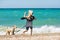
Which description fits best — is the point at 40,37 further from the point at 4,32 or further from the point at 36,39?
the point at 4,32

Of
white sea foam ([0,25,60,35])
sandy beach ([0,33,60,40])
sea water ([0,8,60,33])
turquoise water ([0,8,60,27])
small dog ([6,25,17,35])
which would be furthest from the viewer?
turquoise water ([0,8,60,27])

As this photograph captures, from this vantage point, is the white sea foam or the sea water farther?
the sea water

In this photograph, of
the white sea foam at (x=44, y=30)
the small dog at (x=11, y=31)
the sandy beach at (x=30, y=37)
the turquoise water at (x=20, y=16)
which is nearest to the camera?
the sandy beach at (x=30, y=37)

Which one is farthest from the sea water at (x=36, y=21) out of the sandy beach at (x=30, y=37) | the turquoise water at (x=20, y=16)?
the sandy beach at (x=30, y=37)

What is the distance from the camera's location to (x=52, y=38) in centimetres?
504

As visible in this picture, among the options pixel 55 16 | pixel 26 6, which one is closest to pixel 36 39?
pixel 26 6

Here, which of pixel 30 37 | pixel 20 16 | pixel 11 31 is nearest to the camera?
pixel 30 37

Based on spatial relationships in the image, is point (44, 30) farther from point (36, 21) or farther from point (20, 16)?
point (20, 16)

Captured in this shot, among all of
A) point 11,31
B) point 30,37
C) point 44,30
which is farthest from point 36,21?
point 30,37

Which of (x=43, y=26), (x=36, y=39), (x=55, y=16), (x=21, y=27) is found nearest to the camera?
(x=36, y=39)

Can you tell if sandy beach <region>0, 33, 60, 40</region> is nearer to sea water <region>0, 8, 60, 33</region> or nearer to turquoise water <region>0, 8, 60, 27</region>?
sea water <region>0, 8, 60, 33</region>

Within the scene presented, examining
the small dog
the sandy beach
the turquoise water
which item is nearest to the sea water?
the turquoise water

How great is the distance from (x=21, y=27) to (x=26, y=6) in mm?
591

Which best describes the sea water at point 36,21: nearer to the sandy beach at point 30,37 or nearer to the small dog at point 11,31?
the small dog at point 11,31
